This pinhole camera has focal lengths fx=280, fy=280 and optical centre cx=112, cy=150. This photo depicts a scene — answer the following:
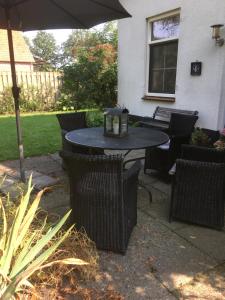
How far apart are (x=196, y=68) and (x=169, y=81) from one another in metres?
0.96

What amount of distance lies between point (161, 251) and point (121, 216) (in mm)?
486

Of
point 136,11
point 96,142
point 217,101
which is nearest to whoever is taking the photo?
point 96,142

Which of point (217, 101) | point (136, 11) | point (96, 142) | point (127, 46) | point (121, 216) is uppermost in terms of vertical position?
point (136, 11)

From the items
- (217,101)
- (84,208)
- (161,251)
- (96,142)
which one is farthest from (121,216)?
(217,101)

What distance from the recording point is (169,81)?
19.6 feet

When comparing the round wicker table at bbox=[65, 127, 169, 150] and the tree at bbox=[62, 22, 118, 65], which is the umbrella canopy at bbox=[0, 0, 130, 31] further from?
the tree at bbox=[62, 22, 118, 65]

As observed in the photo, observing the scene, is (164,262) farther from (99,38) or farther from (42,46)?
(42,46)

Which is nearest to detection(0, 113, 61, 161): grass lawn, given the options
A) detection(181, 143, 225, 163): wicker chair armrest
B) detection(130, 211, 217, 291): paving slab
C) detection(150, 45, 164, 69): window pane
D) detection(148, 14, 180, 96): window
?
detection(148, 14, 180, 96): window

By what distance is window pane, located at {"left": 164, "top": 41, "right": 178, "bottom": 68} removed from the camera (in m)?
5.75

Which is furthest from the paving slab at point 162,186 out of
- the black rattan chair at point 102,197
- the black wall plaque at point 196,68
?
the black wall plaque at point 196,68

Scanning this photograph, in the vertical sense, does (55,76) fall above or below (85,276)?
above

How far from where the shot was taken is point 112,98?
10766 millimetres

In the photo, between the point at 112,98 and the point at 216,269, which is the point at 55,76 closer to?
the point at 112,98

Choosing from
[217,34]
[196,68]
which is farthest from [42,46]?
[217,34]
